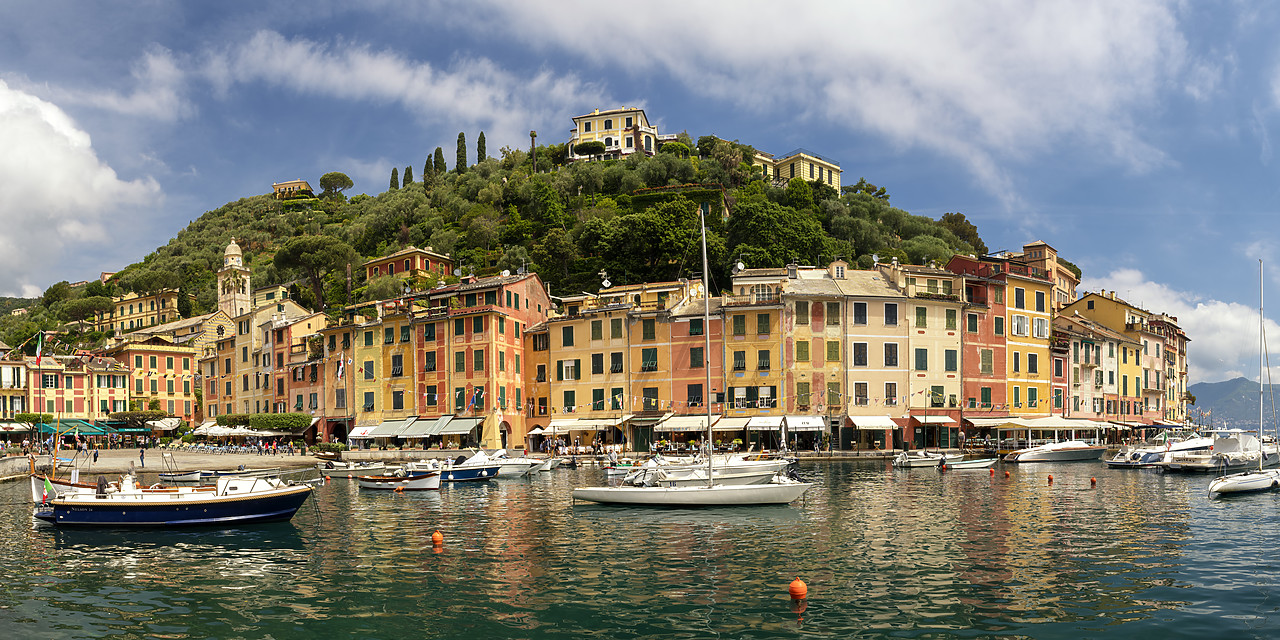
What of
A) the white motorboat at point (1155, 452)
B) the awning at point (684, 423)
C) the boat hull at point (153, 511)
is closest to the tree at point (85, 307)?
the awning at point (684, 423)

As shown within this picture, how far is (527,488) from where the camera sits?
155 ft

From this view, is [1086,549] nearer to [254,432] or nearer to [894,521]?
[894,521]

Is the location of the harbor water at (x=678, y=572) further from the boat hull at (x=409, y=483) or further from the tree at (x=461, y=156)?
the tree at (x=461, y=156)

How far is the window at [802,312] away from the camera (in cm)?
6500

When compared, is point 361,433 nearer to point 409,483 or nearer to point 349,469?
point 349,469

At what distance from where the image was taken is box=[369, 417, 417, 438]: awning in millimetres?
71000

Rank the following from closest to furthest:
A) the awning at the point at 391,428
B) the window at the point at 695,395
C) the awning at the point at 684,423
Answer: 1. the awning at the point at 684,423
2. the window at the point at 695,395
3. the awning at the point at 391,428

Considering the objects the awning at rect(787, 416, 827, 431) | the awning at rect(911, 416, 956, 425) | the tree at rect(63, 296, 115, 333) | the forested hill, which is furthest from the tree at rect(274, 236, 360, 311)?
the awning at rect(911, 416, 956, 425)

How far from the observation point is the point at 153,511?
31.4 metres

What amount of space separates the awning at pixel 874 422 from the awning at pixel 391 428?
3556 centimetres

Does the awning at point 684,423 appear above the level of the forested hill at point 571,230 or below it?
below

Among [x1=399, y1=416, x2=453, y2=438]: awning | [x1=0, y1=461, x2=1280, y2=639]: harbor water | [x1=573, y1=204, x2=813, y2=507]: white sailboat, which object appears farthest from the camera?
[x1=399, y1=416, x2=453, y2=438]: awning

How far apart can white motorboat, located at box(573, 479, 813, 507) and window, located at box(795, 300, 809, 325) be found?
99.9 feet

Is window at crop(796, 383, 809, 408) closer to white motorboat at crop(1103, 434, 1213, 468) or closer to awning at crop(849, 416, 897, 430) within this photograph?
awning at crop(849, 416, 897, 430)
